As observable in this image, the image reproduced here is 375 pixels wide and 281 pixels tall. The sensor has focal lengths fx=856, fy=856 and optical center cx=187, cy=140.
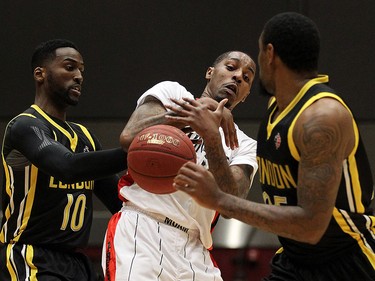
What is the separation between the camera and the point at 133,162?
14.3ft

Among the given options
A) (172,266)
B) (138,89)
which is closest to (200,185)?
(172,266)

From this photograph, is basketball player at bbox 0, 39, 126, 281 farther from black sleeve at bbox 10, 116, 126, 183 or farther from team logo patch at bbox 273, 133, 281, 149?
team logo patch at bbox 273, 133, 281, 149

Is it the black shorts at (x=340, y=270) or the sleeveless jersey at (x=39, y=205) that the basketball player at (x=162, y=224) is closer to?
the sleeveless jersey at (x=39, y=205)

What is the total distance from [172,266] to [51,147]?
3.11 feet

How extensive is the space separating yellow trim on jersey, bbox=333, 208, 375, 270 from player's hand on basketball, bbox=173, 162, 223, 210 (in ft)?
1.80

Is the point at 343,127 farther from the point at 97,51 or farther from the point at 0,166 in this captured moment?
the point at 0,166

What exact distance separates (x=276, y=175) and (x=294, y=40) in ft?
1.95

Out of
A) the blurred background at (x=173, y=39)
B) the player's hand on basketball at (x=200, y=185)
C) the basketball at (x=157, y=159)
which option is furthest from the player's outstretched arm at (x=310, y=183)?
the blurred background at (x=173, y=39)

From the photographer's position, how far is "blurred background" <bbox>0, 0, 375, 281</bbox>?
7.46 meters

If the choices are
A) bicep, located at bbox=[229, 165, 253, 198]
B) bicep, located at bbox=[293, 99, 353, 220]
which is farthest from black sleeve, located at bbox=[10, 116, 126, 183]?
bicep, located at bbox=[293, 99, 353, 220]

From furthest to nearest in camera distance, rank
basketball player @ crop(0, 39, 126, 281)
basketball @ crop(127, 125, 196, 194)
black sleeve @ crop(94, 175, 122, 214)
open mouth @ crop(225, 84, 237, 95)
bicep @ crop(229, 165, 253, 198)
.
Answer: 1. black sleeve @ crop(94, 175, 122, 214)
2. open mouth @ crop(225, 84, 237, 95)
3. bicep @ crop(229, 165, 253, 198)
4. basketball player @ crop(0, 39, 126, 281)
5. basketball @ crop(127, 125, 196, 194)

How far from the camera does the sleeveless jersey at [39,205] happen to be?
16.4 feet

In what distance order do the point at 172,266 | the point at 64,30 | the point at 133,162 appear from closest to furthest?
the point at 133,162, the point at 172,266, the point at 64,30

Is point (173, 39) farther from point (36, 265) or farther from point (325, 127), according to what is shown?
point (325, 127)
